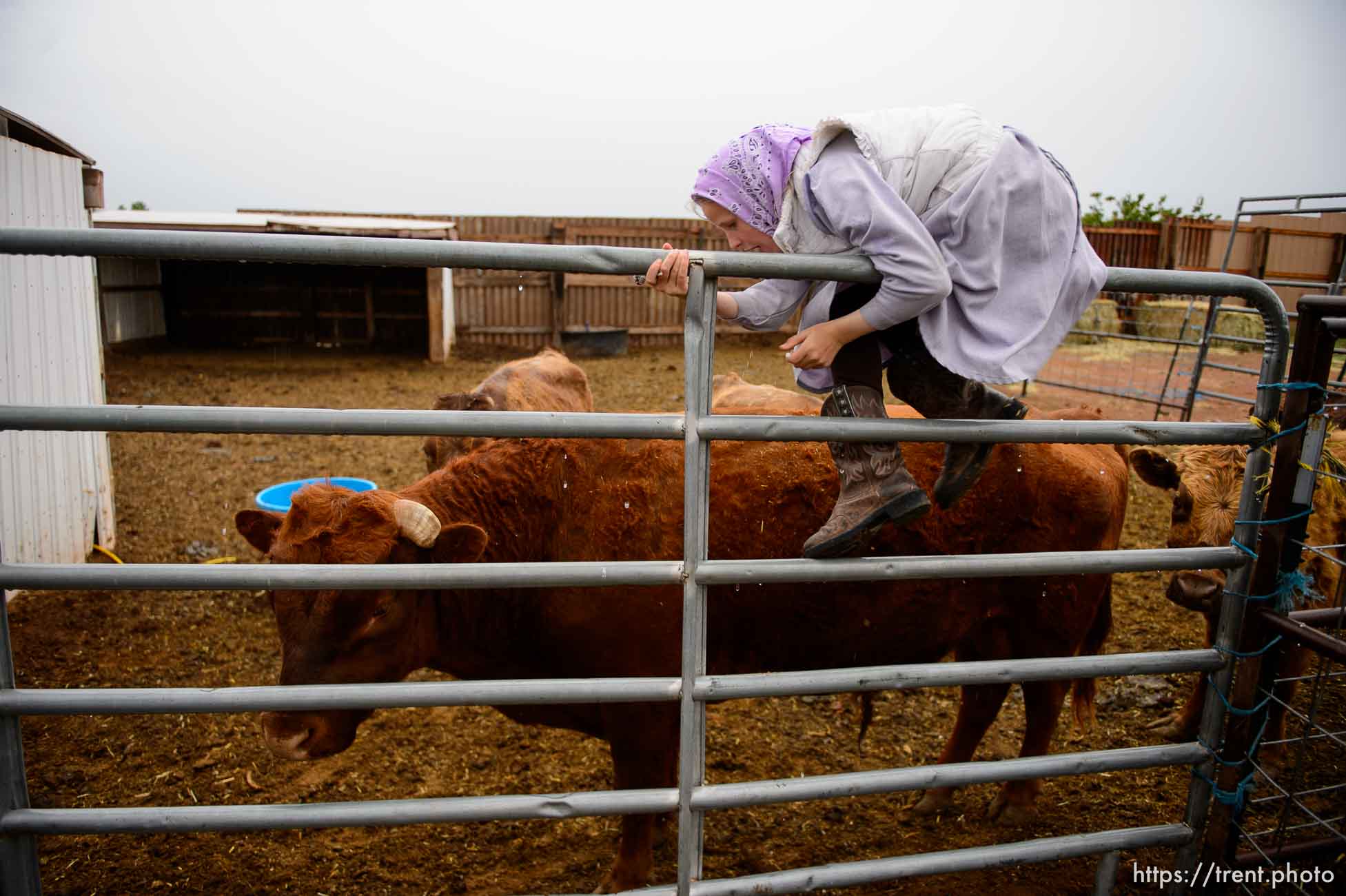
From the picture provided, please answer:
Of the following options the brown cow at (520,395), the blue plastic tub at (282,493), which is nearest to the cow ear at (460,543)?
the brown cow at (520,395)

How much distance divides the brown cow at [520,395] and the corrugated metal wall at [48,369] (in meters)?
2.39

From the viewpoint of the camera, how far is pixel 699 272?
208 centimetres

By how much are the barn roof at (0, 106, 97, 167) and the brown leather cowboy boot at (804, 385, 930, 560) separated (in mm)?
5946

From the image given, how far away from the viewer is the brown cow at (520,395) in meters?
5.17

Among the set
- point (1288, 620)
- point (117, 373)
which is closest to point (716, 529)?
point (1288, 620)

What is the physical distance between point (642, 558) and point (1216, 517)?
11.2 feet

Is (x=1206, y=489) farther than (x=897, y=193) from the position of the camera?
Yes

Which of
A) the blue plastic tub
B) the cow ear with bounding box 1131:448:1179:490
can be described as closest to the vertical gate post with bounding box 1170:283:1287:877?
the cow ear with bounding box 1131:448:1179:490

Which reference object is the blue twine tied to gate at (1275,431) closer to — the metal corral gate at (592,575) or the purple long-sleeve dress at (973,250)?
the metal corral gate at (592,575)

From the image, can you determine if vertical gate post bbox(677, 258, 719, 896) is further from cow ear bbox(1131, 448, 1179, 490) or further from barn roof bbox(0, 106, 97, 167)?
barn roof bbox(0, 106, 97, 167)

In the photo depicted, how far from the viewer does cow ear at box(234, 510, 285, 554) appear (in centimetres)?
308

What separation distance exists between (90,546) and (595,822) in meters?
5.02

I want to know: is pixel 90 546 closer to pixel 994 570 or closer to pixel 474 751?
pixel 474 751

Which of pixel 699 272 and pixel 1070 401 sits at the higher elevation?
pixel 699 272
